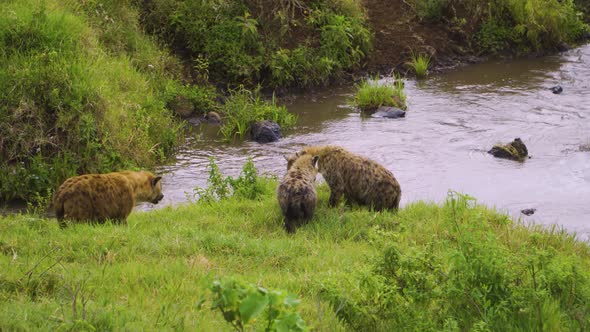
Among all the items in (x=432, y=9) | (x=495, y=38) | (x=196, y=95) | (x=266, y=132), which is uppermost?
(x=432, y=9)

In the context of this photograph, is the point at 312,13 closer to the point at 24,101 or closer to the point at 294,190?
the point at 24,101

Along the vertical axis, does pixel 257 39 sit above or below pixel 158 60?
above

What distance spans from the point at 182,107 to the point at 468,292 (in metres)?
10.2

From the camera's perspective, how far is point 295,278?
22.4ft

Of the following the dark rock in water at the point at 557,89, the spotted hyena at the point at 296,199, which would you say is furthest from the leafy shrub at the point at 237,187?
the dark rock in water at the point at 557,89

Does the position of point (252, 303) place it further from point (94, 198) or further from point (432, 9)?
point (432, 9)

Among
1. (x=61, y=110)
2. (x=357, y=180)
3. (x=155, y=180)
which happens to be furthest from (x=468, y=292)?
(x=61, y=110)

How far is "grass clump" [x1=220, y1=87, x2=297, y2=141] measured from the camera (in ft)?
46.9

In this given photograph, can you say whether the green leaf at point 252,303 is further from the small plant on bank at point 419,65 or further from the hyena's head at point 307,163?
the small plant on bank at point 419,65

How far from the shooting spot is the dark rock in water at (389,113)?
603 inches

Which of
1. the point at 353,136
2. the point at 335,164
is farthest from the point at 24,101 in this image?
the point at 353,136

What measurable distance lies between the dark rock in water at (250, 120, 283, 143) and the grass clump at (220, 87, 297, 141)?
0.86 feet

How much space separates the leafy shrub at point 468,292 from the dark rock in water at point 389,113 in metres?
9.42

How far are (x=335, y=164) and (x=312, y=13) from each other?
8.75 metres
